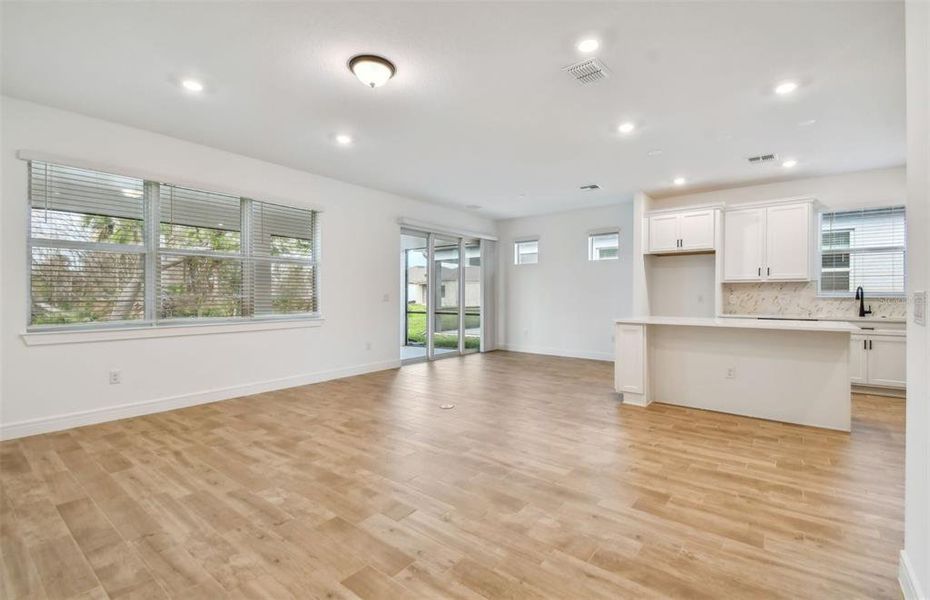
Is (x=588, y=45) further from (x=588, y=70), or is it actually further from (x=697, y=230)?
(x=697, y=230)

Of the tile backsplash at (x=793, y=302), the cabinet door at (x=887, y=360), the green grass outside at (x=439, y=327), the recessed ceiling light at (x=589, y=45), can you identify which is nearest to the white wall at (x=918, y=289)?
the recessed ceiling light at (x=589, y=45)

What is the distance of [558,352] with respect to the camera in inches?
315

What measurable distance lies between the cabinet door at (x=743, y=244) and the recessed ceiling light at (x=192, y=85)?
6260 mm

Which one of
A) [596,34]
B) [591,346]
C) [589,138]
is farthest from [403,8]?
[591,346]

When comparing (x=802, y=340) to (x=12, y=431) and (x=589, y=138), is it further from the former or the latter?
(x=12, y=431)

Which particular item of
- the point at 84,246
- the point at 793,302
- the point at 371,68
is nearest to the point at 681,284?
the point at 793,302

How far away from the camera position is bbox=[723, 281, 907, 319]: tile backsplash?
5.16 meters

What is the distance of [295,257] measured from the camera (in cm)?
542

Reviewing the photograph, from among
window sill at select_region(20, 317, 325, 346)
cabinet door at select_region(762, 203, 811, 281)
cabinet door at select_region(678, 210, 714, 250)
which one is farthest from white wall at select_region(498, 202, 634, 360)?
window sill at select_region(20, 317, 325, 346)

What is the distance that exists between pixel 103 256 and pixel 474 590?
432cm

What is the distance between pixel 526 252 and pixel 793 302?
4456 mm

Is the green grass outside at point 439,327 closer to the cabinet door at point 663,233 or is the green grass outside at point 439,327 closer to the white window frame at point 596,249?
the white window frame at point 596,249

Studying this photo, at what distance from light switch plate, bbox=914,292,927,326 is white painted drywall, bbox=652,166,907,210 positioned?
4892mm

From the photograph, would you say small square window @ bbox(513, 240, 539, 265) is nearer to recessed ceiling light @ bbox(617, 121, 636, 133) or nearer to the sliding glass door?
the sliding glass door
